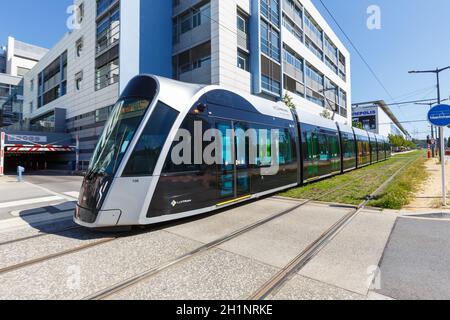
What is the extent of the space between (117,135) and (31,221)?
354cm

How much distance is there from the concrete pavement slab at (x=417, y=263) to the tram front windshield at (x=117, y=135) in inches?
180

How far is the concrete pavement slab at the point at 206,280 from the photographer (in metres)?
2.72

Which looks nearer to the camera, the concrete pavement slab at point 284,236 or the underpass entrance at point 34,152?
the concrete pavement slab at point 284,236

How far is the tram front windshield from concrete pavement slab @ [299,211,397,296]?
3.79 metres

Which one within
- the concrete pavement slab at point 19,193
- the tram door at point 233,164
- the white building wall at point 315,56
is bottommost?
the concrete pavement slab at point 19,193

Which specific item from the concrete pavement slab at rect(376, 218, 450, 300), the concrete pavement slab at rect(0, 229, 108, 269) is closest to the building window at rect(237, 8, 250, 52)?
the concrete pavement slab at rect(376, 218, 450, 300)

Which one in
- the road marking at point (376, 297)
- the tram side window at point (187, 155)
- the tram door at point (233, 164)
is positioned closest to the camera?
the road marking at point (376, 297)

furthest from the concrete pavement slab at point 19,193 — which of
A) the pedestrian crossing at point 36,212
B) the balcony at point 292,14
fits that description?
the balcony at point 292,14

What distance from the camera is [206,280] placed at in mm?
3035

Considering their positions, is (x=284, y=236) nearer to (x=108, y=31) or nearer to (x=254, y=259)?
(x=254, y=259)

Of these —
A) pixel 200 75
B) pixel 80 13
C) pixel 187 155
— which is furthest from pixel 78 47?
pixel 187 155

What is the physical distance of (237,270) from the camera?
330cm

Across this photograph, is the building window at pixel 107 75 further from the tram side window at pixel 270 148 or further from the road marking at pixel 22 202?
the tram side window at pixel 270 148
